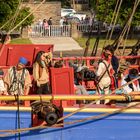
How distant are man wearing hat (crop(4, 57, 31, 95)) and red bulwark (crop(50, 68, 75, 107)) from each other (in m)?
0.55

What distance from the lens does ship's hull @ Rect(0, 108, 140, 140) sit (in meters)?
6.65

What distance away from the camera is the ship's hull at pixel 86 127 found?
21.8 ft

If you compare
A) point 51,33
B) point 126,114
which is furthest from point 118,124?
point 51,33

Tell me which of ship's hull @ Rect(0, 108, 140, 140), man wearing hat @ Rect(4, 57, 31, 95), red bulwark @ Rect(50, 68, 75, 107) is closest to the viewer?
ship's hull @ Rect(0, 108, 140, 140)

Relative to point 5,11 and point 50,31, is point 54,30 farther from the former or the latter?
point 5,11

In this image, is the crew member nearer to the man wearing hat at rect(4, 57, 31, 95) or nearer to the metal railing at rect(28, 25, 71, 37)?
the man wearing hat at rect(4, 57, 31, 95)

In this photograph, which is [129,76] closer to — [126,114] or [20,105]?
[126,114]

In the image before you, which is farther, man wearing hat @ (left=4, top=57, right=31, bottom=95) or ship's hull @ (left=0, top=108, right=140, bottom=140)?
man wearing hat @ (left=4, top=57, right=31, bottom=95)

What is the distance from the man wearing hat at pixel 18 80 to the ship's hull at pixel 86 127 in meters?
0.74

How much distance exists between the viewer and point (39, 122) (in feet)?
21.9

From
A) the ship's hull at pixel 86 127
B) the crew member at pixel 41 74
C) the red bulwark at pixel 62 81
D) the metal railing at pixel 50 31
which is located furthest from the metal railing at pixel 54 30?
the ship's hull at pixel 86 127

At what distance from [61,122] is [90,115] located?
0.39 metres

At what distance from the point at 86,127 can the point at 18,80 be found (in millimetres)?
1355

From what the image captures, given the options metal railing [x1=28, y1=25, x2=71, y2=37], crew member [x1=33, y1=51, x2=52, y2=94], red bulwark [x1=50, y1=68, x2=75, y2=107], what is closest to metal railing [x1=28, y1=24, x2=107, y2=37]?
metal railing [x1=28, y1=25, x2=71, y2=37]
